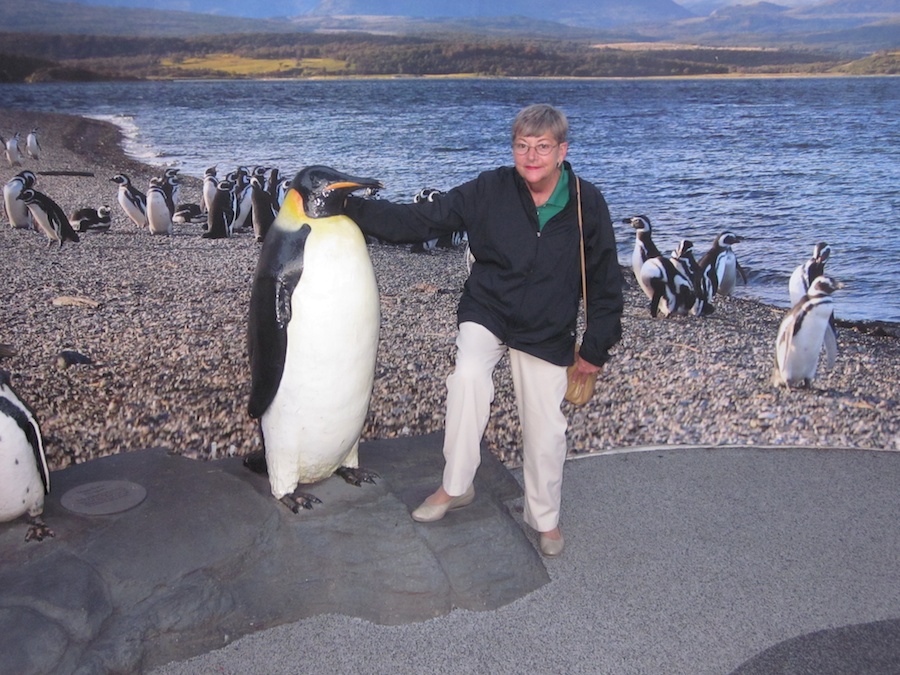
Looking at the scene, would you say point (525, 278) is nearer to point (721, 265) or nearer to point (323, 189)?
point (323, 189)

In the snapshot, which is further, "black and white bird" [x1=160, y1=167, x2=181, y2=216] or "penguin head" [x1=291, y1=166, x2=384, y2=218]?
"black and white bird" [x1=160, y1=167, x2=181, y2=216]

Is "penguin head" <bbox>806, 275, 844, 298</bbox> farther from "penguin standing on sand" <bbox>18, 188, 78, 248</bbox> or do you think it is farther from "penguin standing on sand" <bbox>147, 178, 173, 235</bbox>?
"penguin standing on sand" <bbox>147, 178, 173, 235</bbox>

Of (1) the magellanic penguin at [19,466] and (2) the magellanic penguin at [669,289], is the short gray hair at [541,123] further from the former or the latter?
(2) the magellanic penguin at [669,289]

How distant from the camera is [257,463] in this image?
247cm

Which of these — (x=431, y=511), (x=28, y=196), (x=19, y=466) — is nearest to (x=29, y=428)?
(x=19, y=466)

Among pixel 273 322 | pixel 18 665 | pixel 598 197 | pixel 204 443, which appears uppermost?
pixel 598 197

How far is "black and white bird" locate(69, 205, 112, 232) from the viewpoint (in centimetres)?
866

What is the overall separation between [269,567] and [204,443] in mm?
1132

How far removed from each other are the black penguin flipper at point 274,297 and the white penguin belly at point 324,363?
2 cm

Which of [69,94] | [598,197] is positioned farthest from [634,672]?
[69,94]

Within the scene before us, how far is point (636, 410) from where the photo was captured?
11.9 feet

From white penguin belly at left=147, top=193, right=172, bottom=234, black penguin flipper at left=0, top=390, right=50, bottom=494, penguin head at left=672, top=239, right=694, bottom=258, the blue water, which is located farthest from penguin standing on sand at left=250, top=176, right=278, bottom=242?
black penguin flipper at left=0, top=390, right=50, bottom=494

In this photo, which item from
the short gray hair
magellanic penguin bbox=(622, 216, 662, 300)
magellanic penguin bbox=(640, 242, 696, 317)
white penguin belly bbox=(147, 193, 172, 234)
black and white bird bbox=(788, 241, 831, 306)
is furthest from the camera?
white penguin belly bbox=(147, 193, 172, 234)

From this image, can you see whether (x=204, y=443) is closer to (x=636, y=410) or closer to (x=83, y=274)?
(x=636, y=410)
